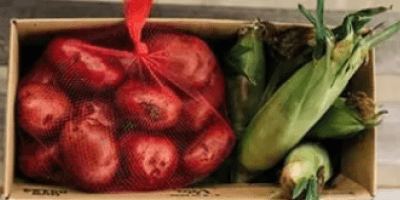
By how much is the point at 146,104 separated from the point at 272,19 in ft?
0.95

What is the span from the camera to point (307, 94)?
0.86 meters

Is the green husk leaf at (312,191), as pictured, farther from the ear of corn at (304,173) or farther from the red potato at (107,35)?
the red potato at (107,35)

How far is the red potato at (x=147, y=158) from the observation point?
2.82 ft

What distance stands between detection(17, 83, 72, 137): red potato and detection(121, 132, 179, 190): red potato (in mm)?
89

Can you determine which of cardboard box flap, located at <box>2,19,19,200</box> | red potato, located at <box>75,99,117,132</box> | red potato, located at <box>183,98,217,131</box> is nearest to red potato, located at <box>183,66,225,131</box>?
red potato, located at <box>183,98,217,131</box>

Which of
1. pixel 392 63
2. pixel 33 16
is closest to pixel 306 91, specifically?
→ pixel 392 63

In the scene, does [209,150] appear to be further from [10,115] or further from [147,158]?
[10,115]

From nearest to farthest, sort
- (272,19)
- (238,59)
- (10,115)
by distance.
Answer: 1. (10,115)
2. (238,59)
3. (272,19)

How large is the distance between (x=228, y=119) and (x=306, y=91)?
0.13 metres

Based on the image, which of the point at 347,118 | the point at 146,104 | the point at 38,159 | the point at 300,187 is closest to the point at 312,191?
the point at 300,187

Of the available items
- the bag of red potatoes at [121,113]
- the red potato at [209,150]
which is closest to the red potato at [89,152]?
the bag of red potatoes at [121,113]

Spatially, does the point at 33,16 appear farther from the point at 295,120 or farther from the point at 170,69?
the point at 295,120

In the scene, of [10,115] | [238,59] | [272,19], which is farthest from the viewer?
[272,19]

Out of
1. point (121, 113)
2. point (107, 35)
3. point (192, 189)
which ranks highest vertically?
point (107, 35)
